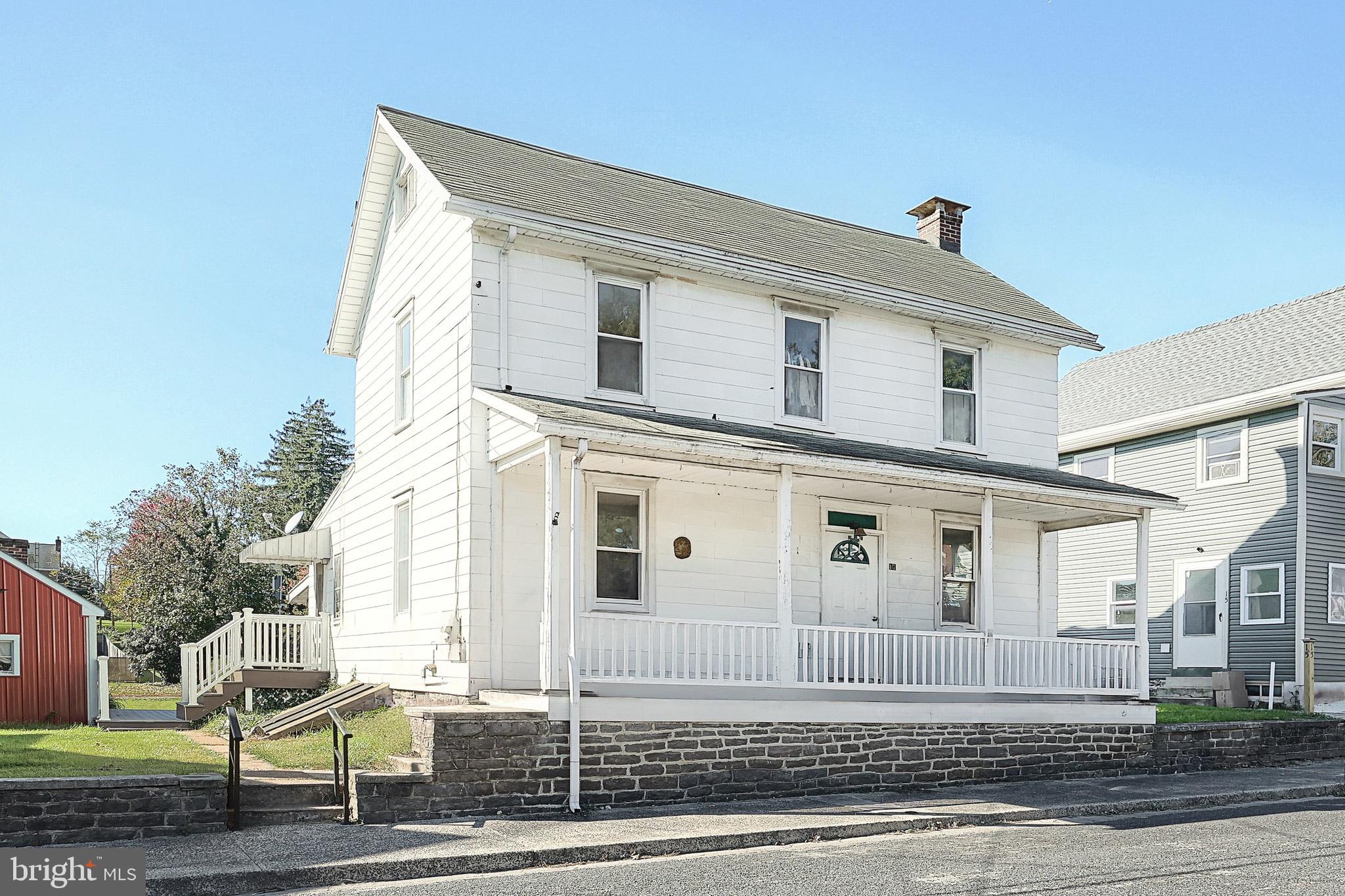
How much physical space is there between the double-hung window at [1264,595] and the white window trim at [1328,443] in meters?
1.98

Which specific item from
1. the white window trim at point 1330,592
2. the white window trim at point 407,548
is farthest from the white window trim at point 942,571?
the white window trim at point 1330,592

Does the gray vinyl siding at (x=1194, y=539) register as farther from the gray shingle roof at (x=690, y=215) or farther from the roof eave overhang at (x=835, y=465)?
the roof eave overhang at (x=835, y=465)

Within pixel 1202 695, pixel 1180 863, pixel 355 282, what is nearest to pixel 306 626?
pixel 355 282

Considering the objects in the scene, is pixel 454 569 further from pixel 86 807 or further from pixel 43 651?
pixel 43 651

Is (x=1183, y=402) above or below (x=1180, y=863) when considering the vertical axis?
above

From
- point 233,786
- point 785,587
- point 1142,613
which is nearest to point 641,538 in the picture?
point 785,587

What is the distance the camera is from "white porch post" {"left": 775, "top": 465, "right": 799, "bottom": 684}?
13.8 meters

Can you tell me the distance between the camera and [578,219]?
48.8 ft

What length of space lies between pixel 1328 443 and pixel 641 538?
49.7 feet

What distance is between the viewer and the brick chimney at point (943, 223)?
22.9m

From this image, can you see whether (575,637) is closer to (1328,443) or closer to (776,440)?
(776,440)

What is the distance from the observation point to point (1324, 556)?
22469 mm

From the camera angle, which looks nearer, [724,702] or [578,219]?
[724,702]

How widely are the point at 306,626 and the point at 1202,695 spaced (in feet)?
55.5
